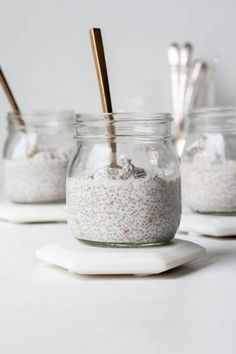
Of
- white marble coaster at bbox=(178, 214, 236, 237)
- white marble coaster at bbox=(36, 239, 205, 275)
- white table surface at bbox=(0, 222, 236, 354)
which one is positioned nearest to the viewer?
white table surface at bbox=(0, 222, 236, 354)

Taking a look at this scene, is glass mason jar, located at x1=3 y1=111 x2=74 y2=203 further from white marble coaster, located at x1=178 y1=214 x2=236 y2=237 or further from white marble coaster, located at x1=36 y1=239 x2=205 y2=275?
white marble coaster, located at x1=36 y1=239 x2=205 y2=275

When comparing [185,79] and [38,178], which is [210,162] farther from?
[185,79]

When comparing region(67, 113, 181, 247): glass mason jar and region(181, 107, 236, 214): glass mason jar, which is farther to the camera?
region(181, 107, 236, 214): glass mason jar

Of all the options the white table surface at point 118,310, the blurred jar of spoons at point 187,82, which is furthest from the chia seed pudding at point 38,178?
the blurred jar of spoons at point 187,82

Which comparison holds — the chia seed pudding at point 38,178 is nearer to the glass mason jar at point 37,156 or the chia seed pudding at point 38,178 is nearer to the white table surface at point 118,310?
the glass mason jar at point 37,156

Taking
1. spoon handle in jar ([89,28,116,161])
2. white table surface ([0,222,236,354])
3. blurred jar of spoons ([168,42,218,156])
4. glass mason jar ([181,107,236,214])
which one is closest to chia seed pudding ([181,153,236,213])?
glass mason jar ([181,107,236,214])

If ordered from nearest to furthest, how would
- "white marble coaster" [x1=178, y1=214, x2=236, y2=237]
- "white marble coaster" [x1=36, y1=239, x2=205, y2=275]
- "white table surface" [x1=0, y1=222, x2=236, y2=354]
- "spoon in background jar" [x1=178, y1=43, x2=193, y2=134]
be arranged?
1. "white table surface" [x1=0, y1=222, x2=236, y2=354]
2. "white marble coaster" [x1=36, y1=239, x2=205, y2=275]
3. "white marble coaster" [x1=178, y1=214, x2=236, y2=237]
4. "spoon in background jar" [x1=178, y1=43, x2=193, y2=134]

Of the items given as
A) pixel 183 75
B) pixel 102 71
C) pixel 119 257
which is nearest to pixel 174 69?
pixel 183 75

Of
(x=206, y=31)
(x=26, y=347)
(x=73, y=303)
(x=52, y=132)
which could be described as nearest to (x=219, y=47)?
(x=206, y=31)
